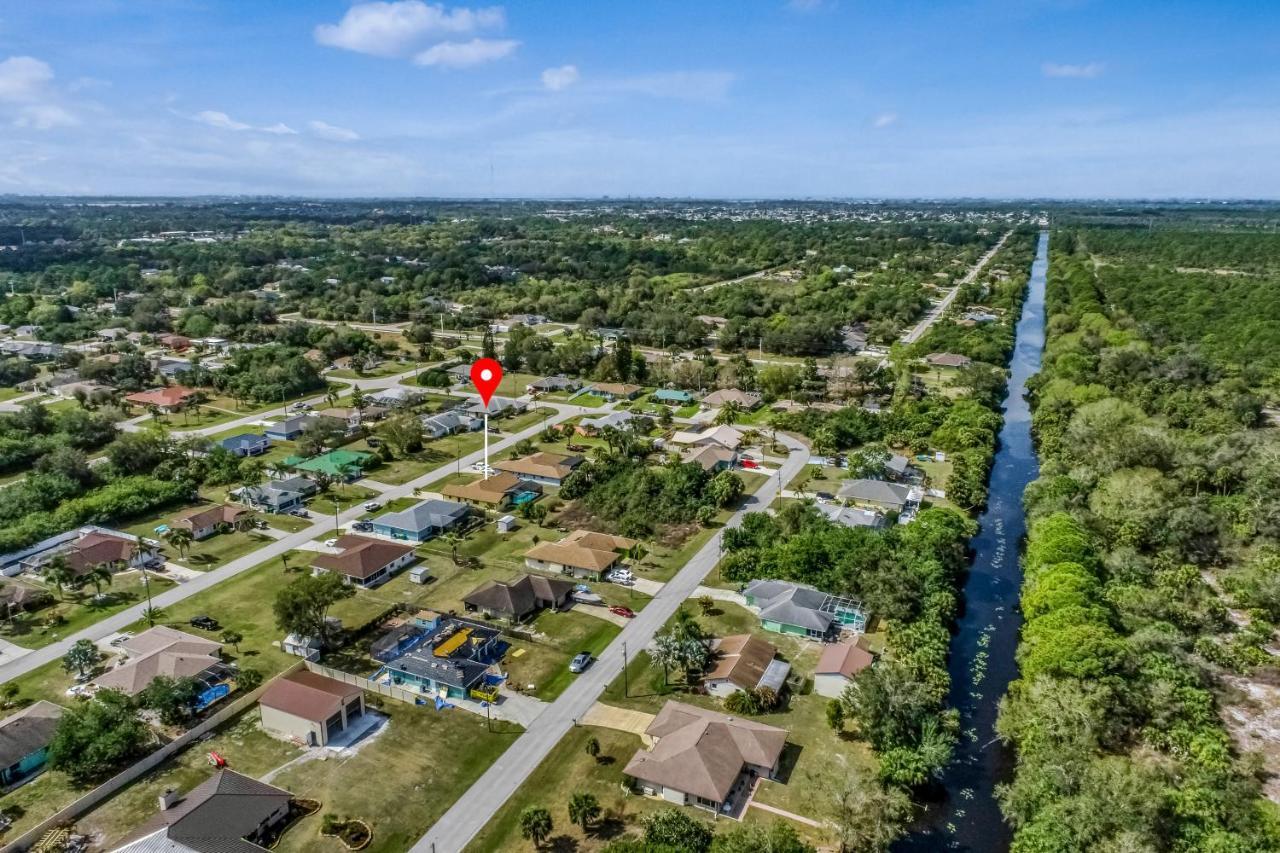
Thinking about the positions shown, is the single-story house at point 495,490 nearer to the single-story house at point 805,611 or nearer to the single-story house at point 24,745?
the single-story house at point 805,611

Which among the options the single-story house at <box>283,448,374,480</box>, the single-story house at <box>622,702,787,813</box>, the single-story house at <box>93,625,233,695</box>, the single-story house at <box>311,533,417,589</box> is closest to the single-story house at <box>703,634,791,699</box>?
the single-story house at <box>622,702,787,813</box>

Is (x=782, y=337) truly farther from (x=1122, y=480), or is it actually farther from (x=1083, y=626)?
(x=1083, y=626)

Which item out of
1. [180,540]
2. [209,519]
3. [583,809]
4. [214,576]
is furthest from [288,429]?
[583,809]

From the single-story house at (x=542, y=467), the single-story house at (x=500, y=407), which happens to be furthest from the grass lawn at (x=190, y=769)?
the single-story house at (x=500, y=407)

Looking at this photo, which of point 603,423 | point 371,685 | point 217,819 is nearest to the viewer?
point 217,819

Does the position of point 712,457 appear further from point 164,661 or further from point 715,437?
point 164,661

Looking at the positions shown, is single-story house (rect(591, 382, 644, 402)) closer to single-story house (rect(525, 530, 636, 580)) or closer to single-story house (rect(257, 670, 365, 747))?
single-story house (rect(525, 530, 636, 580))

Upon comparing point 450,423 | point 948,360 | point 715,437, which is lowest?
point 450,423
